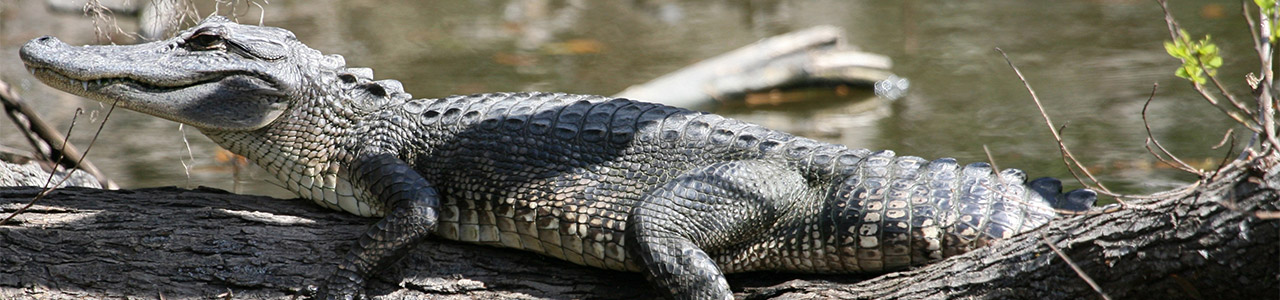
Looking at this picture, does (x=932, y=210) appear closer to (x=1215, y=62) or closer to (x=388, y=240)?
(x=1215, y=62)

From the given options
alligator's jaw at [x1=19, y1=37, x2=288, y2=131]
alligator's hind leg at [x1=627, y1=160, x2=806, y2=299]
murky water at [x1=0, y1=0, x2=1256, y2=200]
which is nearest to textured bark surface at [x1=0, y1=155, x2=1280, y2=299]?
alligator's hind leg at [x1=627, y1=160, x2=806, y2=299]

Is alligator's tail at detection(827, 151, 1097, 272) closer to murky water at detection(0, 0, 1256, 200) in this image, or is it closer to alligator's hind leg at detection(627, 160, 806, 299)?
alligator's hind leg at detection(627, 160, 806, 299)

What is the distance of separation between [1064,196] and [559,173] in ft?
4.63

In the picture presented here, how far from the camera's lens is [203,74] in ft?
10.1

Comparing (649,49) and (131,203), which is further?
(649,49)

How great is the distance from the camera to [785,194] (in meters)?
2.86

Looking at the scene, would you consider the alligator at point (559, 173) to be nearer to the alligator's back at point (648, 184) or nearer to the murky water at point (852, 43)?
the alligator's back at point (648, 184)

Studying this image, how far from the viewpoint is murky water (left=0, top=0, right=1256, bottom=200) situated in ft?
19.1

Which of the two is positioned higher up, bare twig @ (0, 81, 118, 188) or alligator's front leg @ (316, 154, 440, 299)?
bare twig @ (0, 81, 118, 188)

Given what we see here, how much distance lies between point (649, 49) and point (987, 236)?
5.99 meters

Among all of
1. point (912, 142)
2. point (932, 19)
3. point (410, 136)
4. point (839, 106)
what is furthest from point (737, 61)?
point (410, 136)

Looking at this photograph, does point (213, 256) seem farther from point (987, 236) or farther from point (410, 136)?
point (987, 236)

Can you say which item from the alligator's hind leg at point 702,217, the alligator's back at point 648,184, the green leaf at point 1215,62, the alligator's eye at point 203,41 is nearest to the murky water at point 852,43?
the alligator's eye at point 203,41

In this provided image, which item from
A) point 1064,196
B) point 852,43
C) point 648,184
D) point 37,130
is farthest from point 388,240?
point 852,43
